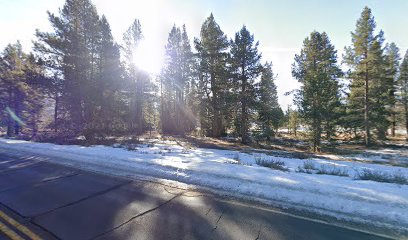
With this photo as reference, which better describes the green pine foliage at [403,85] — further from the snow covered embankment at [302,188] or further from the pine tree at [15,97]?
the pine tree at [15,97]

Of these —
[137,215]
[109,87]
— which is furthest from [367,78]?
[137,215]

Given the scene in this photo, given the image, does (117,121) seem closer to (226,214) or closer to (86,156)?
(86,156)

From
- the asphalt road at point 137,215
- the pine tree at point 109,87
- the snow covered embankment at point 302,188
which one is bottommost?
the asphalt road at point 137,215

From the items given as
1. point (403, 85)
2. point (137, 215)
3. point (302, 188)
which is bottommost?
point (137, 215)

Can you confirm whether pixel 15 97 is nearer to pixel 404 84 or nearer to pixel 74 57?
pixel 74 57

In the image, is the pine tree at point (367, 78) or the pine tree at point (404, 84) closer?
the pine tree at point (367, 78)

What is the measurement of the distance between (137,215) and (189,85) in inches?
1404

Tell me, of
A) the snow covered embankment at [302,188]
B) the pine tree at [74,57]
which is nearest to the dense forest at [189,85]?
the pine tree at [74,57]

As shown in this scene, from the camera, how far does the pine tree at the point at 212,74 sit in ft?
97.8

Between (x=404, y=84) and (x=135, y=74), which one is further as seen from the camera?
(x=404, y=84)

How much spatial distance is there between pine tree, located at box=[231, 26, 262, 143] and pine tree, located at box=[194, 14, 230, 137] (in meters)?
2.24

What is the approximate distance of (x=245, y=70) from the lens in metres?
26.5

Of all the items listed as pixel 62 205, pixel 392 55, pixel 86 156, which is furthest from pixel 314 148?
pixel 392 55

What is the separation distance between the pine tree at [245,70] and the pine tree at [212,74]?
7.35 feet
